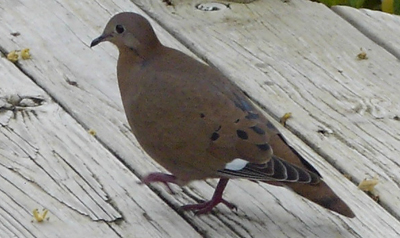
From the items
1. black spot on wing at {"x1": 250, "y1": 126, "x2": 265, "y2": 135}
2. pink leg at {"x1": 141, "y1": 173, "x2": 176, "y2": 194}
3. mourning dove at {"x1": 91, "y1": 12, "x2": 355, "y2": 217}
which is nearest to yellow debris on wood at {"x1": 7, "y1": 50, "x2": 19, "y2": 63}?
mourning dove at {"x1": 91, "y1": 12, "x2": 355, "y2": 217}

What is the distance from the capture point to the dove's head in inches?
117

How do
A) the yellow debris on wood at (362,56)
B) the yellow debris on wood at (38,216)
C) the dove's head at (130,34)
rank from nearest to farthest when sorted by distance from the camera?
1. the yellow debris on wood at (38,216)
2. the dove's head at (130,34)
3. the yellow debris on wood at (362,56)

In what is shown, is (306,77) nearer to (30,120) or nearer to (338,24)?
(338,24)

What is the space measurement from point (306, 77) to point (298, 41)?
0.82 ft

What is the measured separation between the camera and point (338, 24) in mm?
3537

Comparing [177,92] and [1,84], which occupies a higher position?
[177,92]

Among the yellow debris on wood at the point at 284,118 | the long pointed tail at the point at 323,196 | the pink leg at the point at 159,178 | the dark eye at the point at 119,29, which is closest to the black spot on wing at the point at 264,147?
the long pointed tail at the point at 323,196

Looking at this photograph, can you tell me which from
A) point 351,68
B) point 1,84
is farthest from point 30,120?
point 351,68

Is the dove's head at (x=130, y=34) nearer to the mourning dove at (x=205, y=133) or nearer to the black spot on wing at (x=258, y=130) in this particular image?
the mourning dove at (x=205, y=133)

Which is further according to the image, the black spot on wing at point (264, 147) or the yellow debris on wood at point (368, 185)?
the yellow debris on wood at point (368, 185)

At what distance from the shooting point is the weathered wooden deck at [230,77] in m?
2.57

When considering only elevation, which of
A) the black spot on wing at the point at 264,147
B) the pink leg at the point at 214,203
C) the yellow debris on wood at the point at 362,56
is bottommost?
the pink leg at the point at 214,203

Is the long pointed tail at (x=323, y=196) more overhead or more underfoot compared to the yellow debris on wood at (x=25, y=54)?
more overhead

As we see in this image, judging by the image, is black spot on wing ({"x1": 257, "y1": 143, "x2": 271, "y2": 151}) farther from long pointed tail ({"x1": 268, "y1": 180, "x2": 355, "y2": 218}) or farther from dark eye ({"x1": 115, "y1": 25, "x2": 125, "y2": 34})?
dark eye ({"x1": 115, "y1": 25, "x2": 125, "y2": 34})
